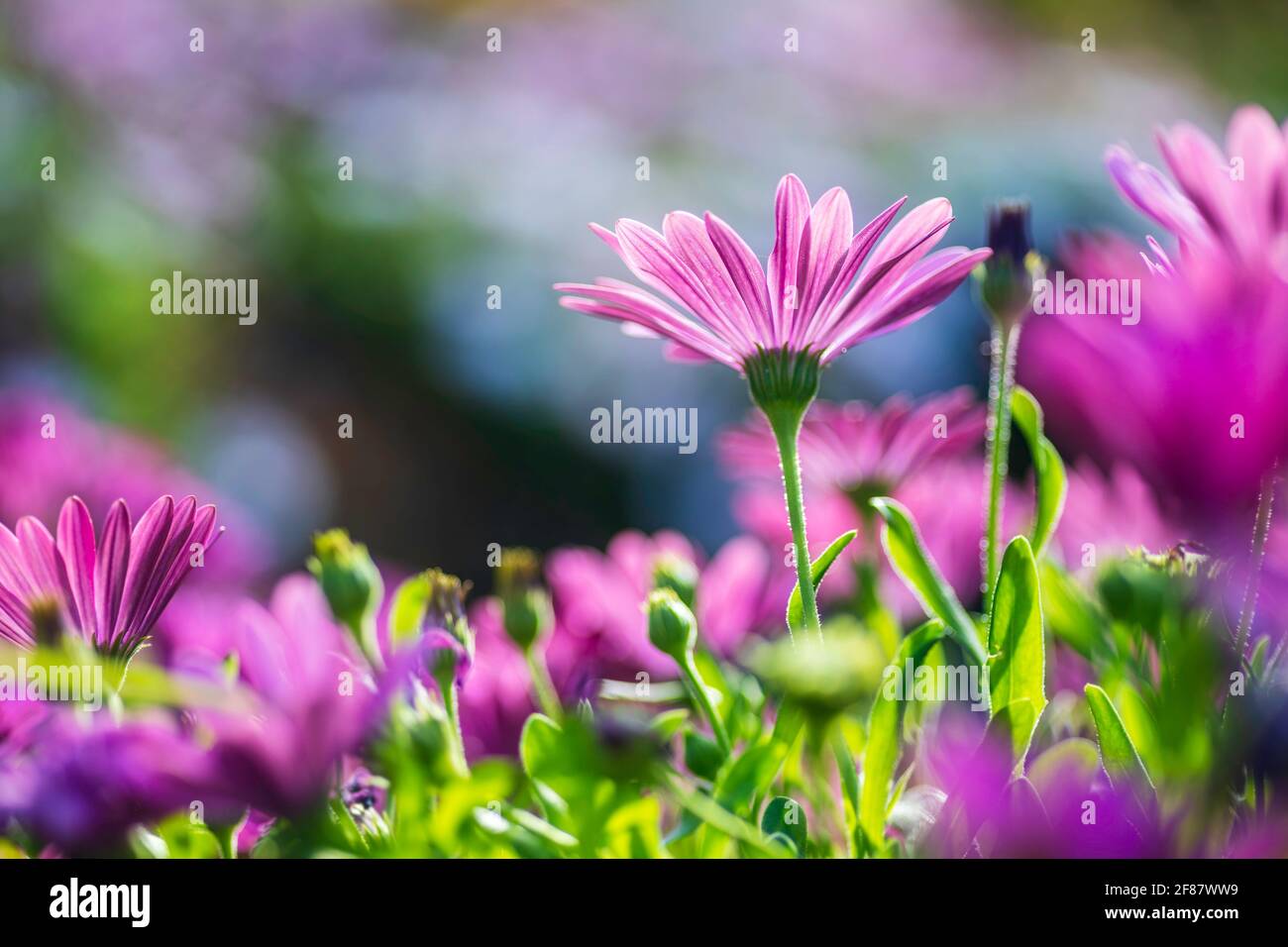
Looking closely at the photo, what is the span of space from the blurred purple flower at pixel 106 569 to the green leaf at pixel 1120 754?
18cm

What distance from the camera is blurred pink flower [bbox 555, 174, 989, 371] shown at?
260mm

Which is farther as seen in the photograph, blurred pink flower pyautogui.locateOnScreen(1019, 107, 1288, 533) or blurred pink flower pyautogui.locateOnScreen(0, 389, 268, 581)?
blurred pink flower pyautogui.locateOnScreen(0, 389, 268, 581)

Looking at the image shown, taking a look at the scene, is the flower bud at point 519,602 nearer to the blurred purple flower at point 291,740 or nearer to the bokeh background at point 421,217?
the blurred purple flower at point 291,740

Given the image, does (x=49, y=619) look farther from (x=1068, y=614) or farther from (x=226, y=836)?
(x=1068, y=614)

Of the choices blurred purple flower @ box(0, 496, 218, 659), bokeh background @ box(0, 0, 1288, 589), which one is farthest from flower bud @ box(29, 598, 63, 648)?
bokeh background @ box(0, 0, 1288, 589)

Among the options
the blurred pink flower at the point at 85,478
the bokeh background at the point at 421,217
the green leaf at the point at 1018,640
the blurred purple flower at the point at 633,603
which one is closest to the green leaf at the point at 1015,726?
the green leaf at the point at 1018,640

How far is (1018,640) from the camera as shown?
0.26 m

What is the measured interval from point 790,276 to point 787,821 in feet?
0.40

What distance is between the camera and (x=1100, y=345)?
0.78 feet

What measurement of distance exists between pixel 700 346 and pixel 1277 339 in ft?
0.38

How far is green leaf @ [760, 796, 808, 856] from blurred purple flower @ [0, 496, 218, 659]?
A: 0.13 m

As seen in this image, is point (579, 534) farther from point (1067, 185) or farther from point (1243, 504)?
point (1243, 504)

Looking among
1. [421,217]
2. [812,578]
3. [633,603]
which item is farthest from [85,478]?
[421,217]

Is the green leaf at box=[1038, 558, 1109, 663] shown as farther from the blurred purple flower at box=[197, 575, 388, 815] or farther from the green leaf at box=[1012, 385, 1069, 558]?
the blurred purple flower at box=[197, 575, 388, 815]
